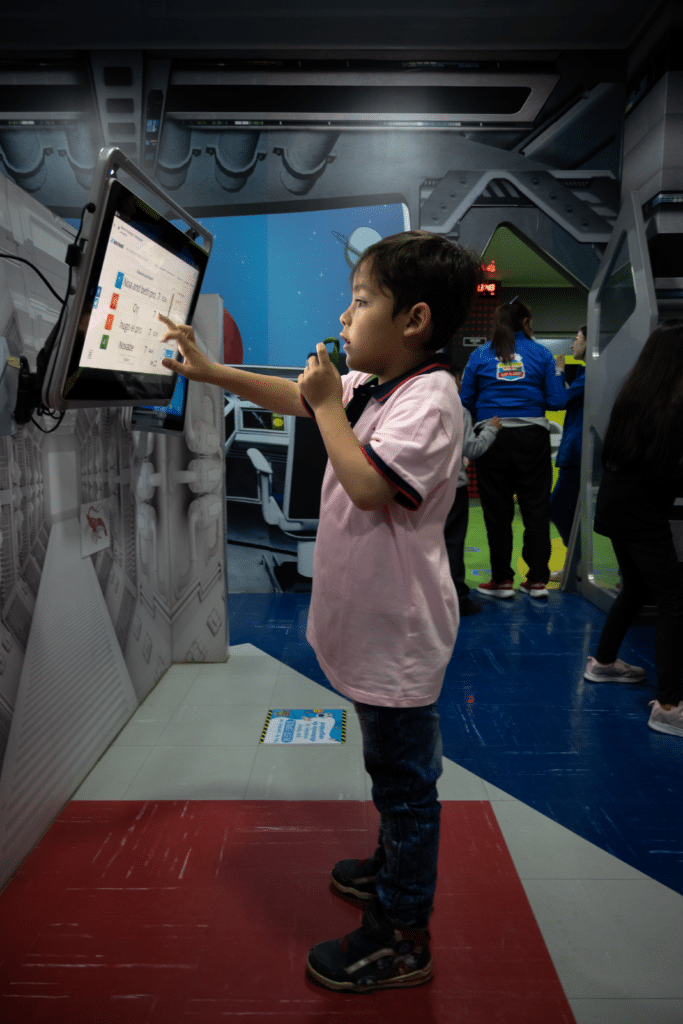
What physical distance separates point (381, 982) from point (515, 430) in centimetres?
304

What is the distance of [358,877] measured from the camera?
1.40 m

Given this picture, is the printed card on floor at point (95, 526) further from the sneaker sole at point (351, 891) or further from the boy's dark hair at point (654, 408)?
the boy's dark hair at point (654, 408)

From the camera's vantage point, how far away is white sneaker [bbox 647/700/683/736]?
218 cm

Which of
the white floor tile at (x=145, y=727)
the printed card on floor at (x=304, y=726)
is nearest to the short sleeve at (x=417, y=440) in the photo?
the printed card on floor at (x=304, y=726)

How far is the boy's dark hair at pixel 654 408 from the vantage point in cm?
215

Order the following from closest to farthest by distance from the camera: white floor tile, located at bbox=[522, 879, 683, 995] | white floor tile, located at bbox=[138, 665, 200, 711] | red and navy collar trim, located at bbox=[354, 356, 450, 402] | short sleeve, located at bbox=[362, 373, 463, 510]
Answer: short sleeve, located at bbox=[362, 373, 463, 510]
red and navy collar trim, located at bbox=[354, 356, 450, 402]
white floor tile, located at bbox=[522, 879, 683, 995]
white floor tile, located at bbox=[138, 665, 200, 711]

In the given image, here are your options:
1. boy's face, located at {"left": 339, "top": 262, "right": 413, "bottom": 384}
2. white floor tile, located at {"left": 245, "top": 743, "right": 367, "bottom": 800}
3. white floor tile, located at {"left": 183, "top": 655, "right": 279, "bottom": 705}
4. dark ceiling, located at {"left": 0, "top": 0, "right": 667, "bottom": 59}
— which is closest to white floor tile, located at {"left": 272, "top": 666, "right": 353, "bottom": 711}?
white floor tile, located at {"left": 183, "top": 655, "right": 279, "bottom": 705}

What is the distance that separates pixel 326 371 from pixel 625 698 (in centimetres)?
207

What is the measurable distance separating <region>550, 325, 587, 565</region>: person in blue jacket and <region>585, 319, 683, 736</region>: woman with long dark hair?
177 cm

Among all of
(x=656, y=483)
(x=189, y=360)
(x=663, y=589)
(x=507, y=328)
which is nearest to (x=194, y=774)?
(x=189, y=360)

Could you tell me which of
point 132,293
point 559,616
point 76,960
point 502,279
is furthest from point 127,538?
point 502,279

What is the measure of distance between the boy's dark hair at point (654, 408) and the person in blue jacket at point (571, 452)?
179 cm

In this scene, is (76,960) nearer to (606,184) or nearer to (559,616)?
(559,616)

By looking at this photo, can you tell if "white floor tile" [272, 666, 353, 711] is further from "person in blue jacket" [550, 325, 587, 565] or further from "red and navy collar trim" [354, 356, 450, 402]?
"person in blue jacket" [550, 325, 587, 565]
